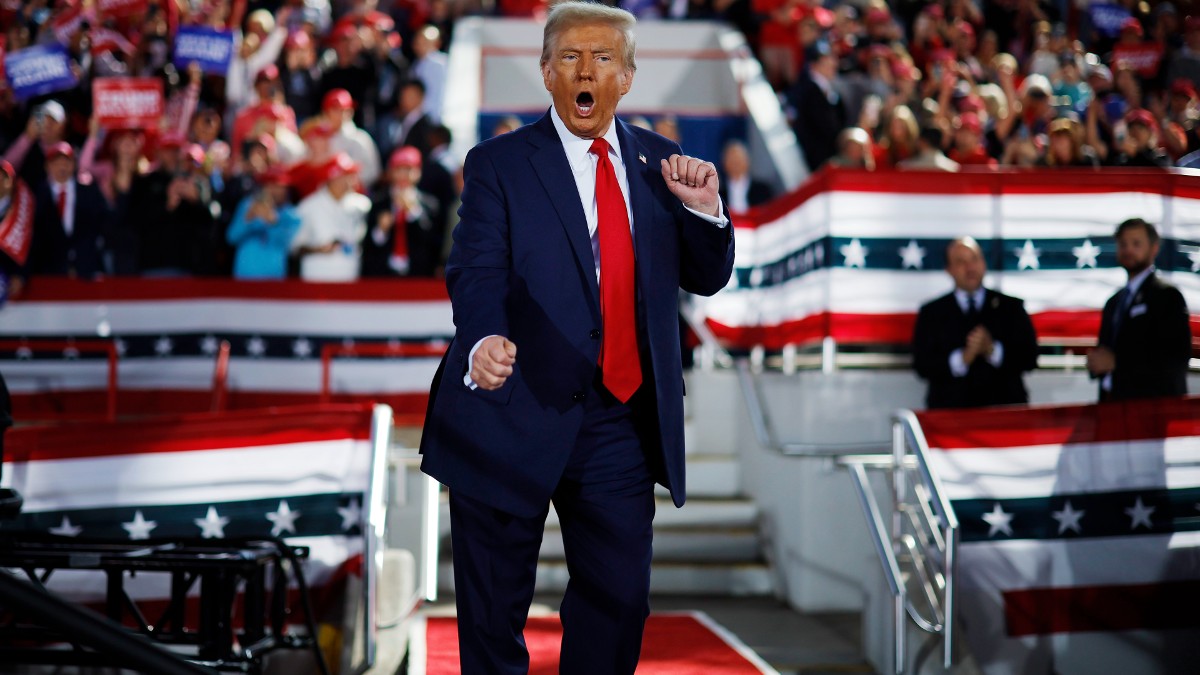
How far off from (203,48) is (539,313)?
31.3ft

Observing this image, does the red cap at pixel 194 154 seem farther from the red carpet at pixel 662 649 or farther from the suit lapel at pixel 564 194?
the suit lapel at pixel 564 194

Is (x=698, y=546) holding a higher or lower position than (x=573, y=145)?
lower

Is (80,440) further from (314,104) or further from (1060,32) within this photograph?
(1060,32)

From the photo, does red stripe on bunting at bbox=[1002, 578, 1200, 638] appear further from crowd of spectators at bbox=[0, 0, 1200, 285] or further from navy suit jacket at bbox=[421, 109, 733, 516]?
navy suit jacket at bbox=[421, 109, 733, 516]

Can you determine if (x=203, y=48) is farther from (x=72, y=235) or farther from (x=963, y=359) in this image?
(x=963, y=359)

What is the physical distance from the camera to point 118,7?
12516 mm

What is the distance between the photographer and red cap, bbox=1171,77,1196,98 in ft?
24.4

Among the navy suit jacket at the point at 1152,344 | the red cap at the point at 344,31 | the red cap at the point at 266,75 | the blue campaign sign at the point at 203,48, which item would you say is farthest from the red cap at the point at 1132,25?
the blue campaign sign at the point at 203,48

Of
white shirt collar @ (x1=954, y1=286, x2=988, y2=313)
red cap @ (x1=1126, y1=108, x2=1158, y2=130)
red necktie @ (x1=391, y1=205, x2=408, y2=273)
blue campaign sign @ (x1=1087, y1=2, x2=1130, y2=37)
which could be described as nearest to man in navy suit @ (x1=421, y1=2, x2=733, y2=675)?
white shirt collar @ (x1=954, y1=286, x2=988, y2=313)

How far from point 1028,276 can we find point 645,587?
4992 millimetres

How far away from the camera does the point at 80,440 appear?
6090 mm

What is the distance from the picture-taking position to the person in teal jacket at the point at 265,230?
9.65 m

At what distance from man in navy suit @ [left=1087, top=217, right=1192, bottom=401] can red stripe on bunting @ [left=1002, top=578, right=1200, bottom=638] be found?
85 centimetres

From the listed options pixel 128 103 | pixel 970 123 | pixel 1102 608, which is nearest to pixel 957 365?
pixel 1102 608
